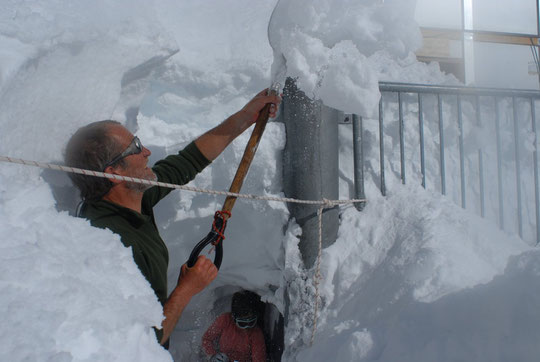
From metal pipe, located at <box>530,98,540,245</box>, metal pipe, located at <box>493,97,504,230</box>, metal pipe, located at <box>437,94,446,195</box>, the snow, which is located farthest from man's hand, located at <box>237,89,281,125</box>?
metal pipe, located at <box>530,98,540,245</box>

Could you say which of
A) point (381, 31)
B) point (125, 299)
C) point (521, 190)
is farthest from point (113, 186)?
point (521, 190)

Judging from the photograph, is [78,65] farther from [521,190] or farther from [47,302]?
[521,190]

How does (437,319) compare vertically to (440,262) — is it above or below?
below

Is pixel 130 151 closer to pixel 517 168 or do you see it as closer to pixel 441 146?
pixel 441 146

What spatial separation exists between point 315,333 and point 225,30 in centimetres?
182

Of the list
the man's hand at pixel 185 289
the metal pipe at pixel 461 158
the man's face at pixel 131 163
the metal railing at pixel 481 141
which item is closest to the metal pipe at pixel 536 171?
the metal railing at pixel 481 141

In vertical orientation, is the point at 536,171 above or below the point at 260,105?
below

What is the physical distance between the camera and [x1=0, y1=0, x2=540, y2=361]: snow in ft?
3.25

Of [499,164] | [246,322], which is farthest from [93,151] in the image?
[499,164]

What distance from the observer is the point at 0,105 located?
1248mm

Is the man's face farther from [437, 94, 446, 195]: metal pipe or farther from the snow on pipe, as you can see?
[437, 94, 446, 195]: metal pipe

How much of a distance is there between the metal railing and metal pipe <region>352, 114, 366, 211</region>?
0.33 meters

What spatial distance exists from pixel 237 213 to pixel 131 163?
0.83m

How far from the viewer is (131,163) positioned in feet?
5.29
